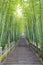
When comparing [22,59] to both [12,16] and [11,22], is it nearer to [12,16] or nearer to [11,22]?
→ [12,16]

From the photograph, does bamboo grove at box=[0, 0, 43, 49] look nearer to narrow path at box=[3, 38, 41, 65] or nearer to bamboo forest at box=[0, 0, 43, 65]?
bamboo forest at box=[0, 0, 43, 65]

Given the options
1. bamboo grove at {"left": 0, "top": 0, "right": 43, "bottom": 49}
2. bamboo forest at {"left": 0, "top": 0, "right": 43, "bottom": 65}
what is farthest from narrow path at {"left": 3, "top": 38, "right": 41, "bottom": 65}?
bamboo grove at {"left": 0, "top": 0, "right": 43, "bottom": 49}

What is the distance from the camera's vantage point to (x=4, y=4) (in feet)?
64.3

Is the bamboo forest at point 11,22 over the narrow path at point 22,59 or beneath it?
over

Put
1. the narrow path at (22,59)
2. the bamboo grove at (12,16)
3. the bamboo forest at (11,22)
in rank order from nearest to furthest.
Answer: the narrow path at (22,59), the bamboo forest at (11,22), the bamboo grove at (12,16)

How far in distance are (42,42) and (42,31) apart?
0.84 metres

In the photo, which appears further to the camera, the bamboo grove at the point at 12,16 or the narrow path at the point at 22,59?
the bamboo grove at the point at 12,16

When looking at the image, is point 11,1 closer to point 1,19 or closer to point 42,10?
point 1,19

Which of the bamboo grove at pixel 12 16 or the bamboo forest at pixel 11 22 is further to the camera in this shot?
the bamboo grove at pixel 12 16

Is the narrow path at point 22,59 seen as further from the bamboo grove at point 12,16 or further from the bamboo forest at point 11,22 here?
the bamboo grove at point 12,16

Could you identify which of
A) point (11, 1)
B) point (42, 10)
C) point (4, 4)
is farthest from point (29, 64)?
point (11, 1)

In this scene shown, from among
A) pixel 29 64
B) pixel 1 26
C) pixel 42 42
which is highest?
pixel 1 26

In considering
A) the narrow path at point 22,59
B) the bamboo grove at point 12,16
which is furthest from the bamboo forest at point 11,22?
the narrow path at point 22,59

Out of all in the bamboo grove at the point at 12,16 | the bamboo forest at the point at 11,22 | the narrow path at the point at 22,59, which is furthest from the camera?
the bamboo grove at the point at 12,16
